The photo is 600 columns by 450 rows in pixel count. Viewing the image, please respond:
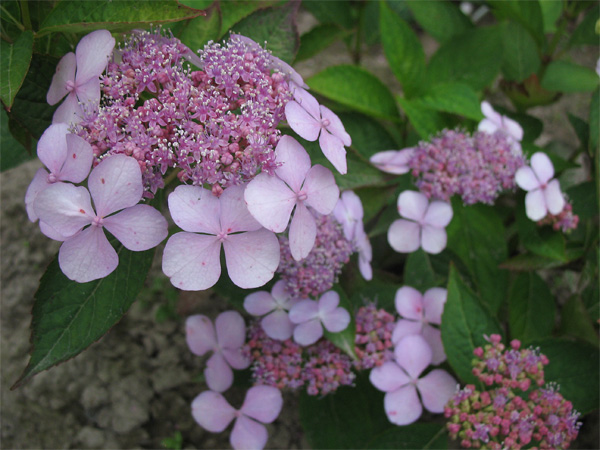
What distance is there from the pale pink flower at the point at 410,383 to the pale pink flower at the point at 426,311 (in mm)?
63

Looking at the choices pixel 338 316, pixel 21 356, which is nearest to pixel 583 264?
pixel 338 316

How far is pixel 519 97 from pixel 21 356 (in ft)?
5.84

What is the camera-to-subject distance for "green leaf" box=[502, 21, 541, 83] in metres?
1.89

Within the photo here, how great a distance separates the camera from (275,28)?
121 centimetres

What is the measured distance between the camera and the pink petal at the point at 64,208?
847 mm

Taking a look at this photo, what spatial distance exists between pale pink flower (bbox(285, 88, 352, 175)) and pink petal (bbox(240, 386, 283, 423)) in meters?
0.64

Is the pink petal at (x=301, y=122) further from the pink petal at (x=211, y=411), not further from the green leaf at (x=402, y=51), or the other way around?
the green leaf at (x=402, y=51)

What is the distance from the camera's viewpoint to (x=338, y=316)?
125 centimetres

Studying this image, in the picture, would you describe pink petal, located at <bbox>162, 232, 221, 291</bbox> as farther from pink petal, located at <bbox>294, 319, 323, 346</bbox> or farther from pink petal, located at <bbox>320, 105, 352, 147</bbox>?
pink petal, located at <bbox>294, 319, 323, 346</bbox>

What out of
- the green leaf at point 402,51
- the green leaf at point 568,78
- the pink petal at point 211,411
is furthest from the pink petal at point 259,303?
the green leaf at point 568,78

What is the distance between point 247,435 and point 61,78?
92cm

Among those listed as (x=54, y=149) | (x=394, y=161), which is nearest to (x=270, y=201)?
(x=54, y=149)

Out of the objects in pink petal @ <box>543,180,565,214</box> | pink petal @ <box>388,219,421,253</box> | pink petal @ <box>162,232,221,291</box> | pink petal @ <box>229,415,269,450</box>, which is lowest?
pink petal @ <box>229,415,269,450</box>

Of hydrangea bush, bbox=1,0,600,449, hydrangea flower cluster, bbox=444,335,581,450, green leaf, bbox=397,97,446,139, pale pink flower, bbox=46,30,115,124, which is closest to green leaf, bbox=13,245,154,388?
hydrangea bush, bbox=1,0,600,449
